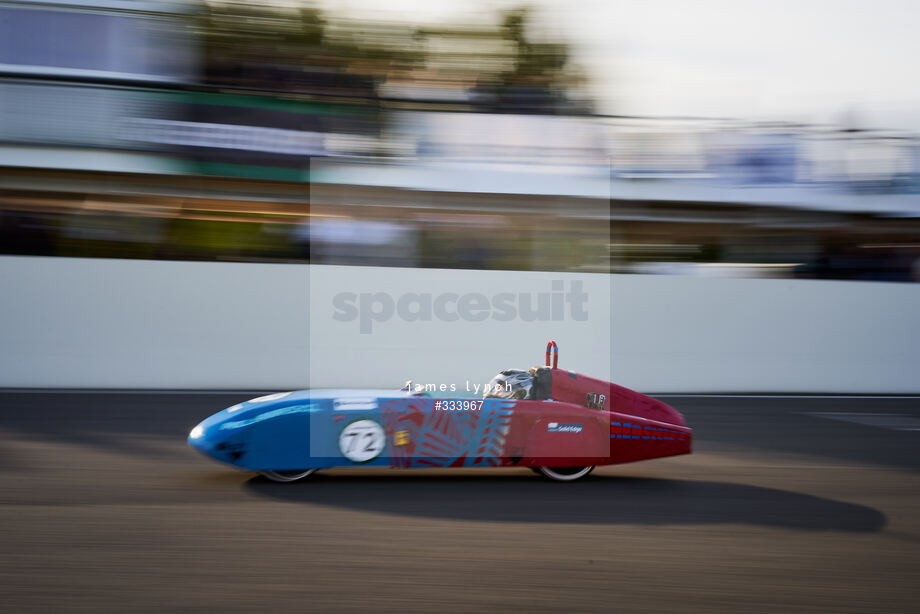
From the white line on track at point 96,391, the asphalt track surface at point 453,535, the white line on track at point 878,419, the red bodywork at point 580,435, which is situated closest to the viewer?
the asphalt track surface at point 453,535

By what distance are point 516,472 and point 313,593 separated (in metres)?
2.82

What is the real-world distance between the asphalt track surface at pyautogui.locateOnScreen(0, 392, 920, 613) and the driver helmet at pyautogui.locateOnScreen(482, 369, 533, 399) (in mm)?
646

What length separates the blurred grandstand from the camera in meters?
11.7

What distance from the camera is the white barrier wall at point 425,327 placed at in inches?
428

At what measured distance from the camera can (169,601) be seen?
136 inches

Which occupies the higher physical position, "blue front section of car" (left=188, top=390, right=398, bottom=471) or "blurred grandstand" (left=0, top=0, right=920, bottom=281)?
"blurred grandstand" (left=0, top=0, right=920, bottom=281)

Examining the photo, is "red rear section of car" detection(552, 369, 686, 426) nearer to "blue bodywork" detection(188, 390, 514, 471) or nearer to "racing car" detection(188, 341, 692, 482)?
"racing car" detection(188, 341, 692, 482)

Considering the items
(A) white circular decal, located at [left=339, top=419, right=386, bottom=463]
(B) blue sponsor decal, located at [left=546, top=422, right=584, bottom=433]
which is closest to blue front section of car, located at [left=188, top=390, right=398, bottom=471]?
(A) white circular decal, located at [left=339, top=419, right=386, bottom=463]

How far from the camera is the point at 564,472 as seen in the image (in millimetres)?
5852

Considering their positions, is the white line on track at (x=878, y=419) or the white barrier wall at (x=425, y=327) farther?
the white barrier wall at (x=425, y=327)

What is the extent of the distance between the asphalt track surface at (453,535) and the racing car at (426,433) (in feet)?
0.72

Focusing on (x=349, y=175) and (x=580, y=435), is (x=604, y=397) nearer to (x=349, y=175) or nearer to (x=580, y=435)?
(x=580, y=435)
